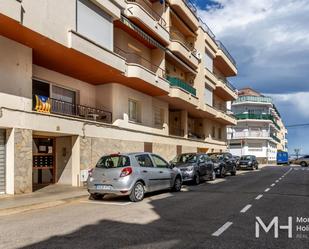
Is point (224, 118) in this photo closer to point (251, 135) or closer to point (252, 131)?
point (251, 135)

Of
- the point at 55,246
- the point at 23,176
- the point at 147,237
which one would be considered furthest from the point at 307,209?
the point at 23,176

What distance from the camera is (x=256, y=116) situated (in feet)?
231

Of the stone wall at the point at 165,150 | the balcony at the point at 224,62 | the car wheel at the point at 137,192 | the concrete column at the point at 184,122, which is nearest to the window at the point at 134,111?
the stone wall at the point at 165,150

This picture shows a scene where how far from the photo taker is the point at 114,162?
13055 millimetres

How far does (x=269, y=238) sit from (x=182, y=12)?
1050 inches

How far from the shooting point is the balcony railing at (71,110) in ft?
54.6

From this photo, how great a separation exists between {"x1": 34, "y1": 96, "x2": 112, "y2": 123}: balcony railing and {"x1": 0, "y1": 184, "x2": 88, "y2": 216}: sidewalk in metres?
3.75

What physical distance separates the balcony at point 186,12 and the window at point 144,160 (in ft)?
60.4

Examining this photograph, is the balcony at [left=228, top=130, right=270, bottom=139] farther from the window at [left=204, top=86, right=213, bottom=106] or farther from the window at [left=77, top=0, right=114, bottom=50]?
the window at [left=77, top=0, right=114, bottom=50]

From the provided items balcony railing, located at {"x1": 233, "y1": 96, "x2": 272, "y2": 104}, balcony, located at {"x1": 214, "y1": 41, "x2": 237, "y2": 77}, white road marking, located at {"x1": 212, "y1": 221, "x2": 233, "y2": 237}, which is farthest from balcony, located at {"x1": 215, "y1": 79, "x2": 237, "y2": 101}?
white road marking, located at {"x1": 212, "y1": 221, "x2": 233, "y2": 237}

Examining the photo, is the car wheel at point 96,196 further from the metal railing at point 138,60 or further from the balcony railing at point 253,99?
the balcony railing at point 253,99

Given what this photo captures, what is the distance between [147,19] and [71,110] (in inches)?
314

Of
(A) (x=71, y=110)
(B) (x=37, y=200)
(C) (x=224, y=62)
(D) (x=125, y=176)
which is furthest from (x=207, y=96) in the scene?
(B) (x=37, y=200)

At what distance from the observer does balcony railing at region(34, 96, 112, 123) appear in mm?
16641
